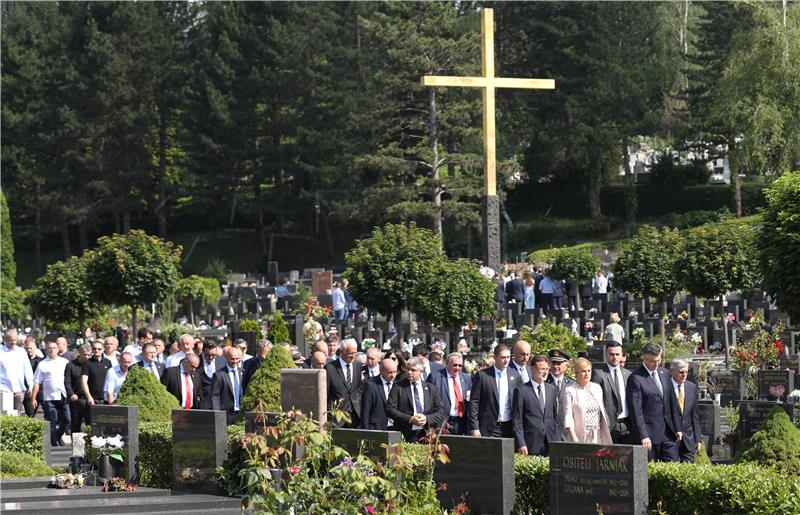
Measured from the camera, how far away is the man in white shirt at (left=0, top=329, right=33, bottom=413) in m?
19.4

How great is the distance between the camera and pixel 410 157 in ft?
196

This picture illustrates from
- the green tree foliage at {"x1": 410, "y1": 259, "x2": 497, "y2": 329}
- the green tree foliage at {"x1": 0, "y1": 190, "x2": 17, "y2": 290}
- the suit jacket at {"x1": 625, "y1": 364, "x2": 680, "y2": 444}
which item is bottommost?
the suit jacket at {"x1": 625, "y1": 364, "x2": 680, "y2": 444}

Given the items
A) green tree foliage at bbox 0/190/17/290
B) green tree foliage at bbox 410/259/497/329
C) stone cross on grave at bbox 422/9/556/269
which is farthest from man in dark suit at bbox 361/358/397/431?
green tree foliage at bbox 0/190/17/290

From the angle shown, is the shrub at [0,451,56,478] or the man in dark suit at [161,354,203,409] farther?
the man in dark suit at [161,354,203,409]

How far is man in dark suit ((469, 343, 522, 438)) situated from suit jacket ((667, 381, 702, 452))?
1.53m

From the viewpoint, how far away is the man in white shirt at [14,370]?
1938cm

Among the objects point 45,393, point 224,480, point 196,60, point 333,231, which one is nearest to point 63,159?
point 196,60

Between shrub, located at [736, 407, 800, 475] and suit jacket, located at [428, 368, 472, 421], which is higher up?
suit jacket, located at [428, 368, 472, 421]

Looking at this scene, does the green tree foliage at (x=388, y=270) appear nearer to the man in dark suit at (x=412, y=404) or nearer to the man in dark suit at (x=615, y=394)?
the man in dark suit at (x=412, y=404)

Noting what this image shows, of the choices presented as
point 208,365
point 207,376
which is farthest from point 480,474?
point 208,365

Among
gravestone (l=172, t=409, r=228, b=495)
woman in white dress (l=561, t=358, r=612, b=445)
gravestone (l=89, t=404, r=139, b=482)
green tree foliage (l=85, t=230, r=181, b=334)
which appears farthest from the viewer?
green tree foliage (l=85, t=230, r=181, b=334)

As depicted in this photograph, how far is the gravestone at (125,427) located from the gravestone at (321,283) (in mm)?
30772

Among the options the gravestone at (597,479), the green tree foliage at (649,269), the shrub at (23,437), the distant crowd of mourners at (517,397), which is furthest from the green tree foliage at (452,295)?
the gravestone at (597,479)

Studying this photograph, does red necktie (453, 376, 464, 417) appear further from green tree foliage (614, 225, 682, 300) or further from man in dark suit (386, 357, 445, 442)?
green tree foliage (614, 225, 682, 300)
